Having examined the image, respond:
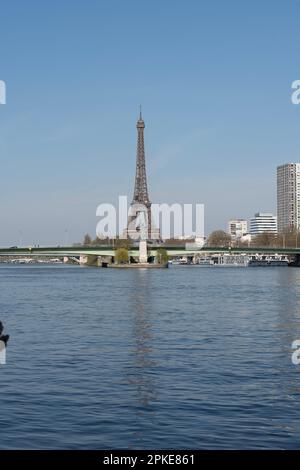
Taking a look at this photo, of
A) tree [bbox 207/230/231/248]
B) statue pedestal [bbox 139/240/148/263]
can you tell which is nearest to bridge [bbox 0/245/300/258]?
statue pedestal [bbox 139/240/148/263]

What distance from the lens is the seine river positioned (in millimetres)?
10750

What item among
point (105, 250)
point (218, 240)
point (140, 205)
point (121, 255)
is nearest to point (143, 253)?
point (121, 255)

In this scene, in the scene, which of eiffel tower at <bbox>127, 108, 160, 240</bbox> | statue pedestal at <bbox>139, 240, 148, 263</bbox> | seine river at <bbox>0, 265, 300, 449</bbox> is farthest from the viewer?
eiffel tower at <bbox>127, 108, 160, 240</bbox>

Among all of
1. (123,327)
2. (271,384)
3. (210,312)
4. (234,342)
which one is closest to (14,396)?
(271,384)

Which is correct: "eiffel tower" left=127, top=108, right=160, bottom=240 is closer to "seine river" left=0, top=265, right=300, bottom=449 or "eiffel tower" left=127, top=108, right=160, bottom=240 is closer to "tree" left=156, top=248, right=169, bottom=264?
"tree" left=156, top=248, right=169, bottom=264

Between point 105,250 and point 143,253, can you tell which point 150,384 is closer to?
point 105,250

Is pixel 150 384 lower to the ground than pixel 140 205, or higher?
lower

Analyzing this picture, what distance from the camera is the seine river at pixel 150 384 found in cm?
1075

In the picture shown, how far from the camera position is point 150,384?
14445 millimetres

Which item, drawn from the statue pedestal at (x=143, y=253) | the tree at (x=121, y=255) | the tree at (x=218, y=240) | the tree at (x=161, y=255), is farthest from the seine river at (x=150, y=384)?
the tree at (x=218, y=240)

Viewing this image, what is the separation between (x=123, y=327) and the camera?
24922mm

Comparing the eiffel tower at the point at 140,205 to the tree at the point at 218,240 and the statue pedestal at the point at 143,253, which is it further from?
the statue pedestal at the point at 143,253
